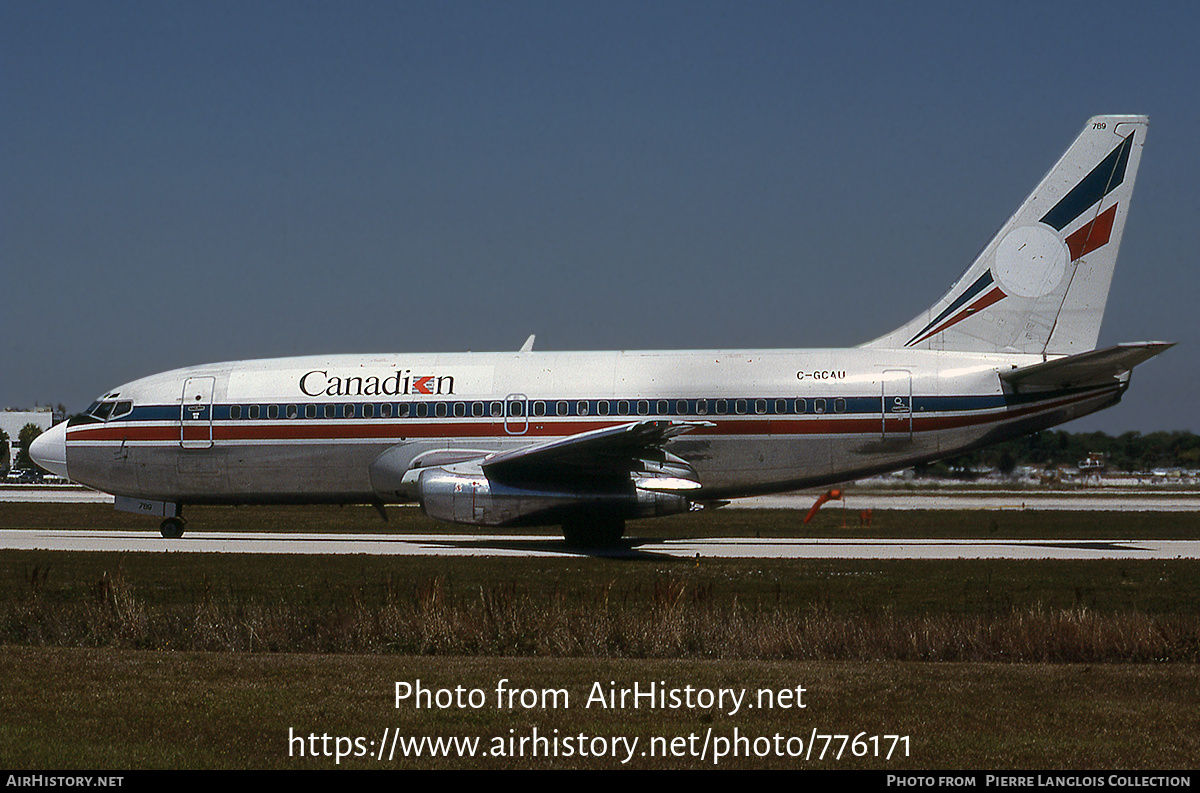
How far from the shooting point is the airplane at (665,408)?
2580cm

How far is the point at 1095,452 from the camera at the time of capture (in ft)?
463

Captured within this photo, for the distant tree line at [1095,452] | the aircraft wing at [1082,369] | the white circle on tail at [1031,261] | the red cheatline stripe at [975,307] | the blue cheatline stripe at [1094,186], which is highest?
the blue cheatline stripe at [1094,186]

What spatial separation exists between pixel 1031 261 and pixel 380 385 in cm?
1531

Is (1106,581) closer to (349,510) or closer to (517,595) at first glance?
(517,595)

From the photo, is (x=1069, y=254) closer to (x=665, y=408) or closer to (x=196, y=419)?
(x=665, y=408)

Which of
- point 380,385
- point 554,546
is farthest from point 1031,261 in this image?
point 380,385

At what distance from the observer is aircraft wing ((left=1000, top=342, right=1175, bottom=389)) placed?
23750mm

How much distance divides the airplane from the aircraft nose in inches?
56.5

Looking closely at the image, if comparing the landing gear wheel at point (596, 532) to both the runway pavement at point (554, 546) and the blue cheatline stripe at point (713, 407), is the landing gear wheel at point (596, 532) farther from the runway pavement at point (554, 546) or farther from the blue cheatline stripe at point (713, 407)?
the blue cheatline stripe at point (713, 407)

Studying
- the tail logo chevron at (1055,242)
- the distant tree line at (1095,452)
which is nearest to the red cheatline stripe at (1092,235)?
the tail logo chevron at (1055,242)

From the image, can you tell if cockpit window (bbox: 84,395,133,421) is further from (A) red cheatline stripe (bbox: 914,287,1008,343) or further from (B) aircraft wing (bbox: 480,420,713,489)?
(A) red cheatline stripe (bbox: 914,287,1008,343)

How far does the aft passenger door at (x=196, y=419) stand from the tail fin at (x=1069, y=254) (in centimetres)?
1749

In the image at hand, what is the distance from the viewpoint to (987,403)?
26.1 m
